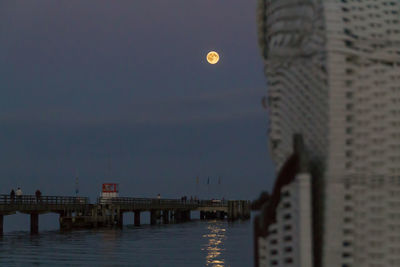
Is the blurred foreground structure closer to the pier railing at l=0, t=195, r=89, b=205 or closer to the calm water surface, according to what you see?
the calm water surface

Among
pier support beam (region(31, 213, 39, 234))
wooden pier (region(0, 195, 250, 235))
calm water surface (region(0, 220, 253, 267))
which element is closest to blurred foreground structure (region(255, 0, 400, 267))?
calm water surface (region(0, 220, 253, 267))

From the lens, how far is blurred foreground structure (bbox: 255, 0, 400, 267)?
357 cm

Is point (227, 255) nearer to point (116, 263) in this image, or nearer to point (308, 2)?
point (116, 263)

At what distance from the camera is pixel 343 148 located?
3.58 meters

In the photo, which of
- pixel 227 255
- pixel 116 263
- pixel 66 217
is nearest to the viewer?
pixel 116 263

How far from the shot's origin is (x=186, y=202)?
69438 mm

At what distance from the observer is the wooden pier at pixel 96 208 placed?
121 ft

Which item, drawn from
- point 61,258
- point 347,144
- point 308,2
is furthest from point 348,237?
point 61,258

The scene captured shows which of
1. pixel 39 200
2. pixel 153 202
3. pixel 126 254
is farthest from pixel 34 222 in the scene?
pixel 153 202

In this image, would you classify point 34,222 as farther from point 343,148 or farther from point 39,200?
point 343,148

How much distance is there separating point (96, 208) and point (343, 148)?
4532 cm

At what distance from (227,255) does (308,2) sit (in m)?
21.7

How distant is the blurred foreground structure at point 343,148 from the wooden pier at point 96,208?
32.9m

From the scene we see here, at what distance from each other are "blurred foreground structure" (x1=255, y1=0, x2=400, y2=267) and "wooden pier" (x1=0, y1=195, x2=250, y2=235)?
32852mm
